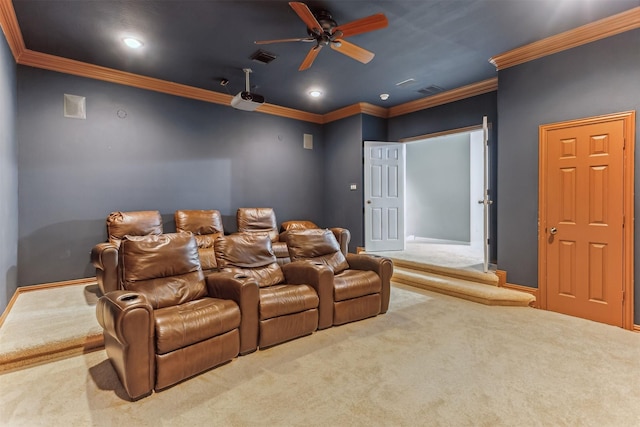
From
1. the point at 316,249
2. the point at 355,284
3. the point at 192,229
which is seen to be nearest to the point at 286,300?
the point at 355,284

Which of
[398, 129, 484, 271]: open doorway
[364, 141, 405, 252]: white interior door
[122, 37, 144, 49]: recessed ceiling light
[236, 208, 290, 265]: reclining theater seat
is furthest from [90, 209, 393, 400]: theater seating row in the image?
[398, 129, 484, 271]: open doorway

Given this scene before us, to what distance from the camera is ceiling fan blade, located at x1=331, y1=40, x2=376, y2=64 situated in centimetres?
319

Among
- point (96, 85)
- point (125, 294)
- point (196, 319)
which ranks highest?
point (96, 85)

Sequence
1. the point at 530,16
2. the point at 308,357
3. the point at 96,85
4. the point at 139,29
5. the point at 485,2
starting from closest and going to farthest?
1. the point at 308,357
2. the point at 485,2
3. the point at 530,16
4. the point at 139,29
5. the point at 96,85

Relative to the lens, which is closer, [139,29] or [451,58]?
[139,29]

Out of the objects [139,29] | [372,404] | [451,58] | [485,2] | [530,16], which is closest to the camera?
[372,404]

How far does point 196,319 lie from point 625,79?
4337mm

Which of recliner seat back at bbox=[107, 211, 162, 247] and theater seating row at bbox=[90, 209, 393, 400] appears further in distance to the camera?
recliner seat back at bbox=[107, 211, 162, 247]

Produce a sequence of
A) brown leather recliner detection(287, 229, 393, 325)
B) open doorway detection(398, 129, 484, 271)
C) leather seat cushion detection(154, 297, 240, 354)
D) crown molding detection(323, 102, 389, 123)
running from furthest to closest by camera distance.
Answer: open doorway detection(398, 129, 484, 271) → crown molding detection(323, 102, 389, 123) → brown leather recliner detection(287, 229, 393, 325) → leather seat cushion detection(154, 297, 240, 354)

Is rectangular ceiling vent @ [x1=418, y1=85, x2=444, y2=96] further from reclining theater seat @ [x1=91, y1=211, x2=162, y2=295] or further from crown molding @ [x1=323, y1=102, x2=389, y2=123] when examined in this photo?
reclining theater seat @ [x1=91, y1=211, x2=162, y2=295]

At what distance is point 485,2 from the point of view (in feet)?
9.56

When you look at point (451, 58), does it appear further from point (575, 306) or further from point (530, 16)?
point (575, 306)

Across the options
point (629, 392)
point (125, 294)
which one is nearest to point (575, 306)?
point (629, 392)

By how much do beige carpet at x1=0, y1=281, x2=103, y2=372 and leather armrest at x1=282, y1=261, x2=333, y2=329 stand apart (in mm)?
1786
